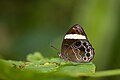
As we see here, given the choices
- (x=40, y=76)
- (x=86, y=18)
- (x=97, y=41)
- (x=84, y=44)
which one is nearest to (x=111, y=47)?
(x=97, y=41)

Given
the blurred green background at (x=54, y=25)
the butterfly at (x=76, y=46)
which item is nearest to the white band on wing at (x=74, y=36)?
the butterfly at (x=76, y=46)

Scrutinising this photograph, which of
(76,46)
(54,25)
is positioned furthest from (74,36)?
(54,25)

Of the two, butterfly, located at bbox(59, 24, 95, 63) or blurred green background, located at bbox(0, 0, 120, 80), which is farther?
blurred green background, located at bbox(0, 0, 120, 80)

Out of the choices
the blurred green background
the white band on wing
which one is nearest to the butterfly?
the white band on wing

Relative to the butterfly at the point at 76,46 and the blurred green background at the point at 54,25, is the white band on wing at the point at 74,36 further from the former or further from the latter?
the blurred green background at the point at 54,25

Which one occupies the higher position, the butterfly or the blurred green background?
the blurred green background

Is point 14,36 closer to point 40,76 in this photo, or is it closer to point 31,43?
point 31,43

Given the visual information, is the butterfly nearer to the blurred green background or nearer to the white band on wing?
the white band on wing
